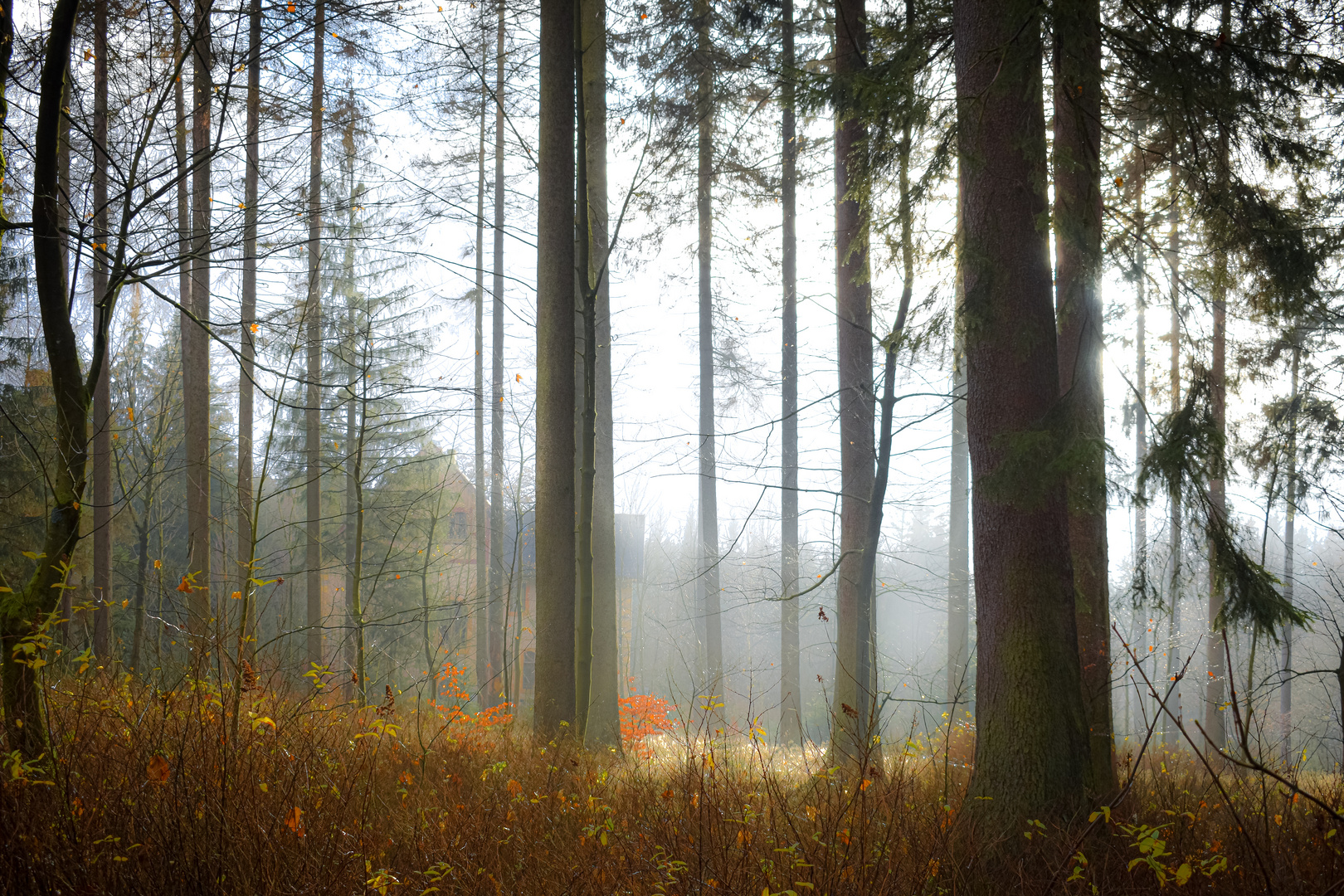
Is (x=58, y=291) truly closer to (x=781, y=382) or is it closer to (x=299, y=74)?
(x=299, y=74)

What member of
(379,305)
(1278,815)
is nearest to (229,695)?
(1278,815)

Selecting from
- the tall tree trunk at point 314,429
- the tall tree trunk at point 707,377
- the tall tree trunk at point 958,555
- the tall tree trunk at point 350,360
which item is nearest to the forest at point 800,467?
the tall tree trunk at point 350,360

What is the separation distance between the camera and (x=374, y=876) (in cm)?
286

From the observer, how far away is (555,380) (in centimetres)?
622

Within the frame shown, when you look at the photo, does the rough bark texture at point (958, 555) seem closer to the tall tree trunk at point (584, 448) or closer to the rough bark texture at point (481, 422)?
the rough bark texture at point (481, 422)

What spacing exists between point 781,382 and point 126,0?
409 inches

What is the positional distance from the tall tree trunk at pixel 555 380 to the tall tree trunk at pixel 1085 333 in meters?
3.72

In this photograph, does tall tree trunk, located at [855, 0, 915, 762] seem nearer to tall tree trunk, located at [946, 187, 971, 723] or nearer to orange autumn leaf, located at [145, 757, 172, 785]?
orange autumn leaf, located at [145, 757, 172, 785]

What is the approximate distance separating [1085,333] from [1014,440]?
1.28 m

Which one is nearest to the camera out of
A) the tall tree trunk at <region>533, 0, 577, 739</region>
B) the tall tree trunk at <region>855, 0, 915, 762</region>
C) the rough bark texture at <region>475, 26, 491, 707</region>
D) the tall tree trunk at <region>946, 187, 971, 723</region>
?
the tall tree trunk at <region>855, 0, 915, 762</region>

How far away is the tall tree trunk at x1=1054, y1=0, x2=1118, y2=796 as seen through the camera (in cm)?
405

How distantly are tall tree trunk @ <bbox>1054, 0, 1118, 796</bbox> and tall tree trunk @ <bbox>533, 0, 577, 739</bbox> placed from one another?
372 centimetres

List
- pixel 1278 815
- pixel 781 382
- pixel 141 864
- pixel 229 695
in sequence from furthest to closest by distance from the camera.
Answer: pixel 781 382, pixel 1278 815, pixel 229 695, pixel 141 864

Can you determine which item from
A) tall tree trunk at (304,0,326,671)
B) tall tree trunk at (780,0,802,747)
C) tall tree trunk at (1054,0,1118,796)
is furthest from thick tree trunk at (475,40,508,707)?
tall tree trunk at (1054,0,1118,796)
